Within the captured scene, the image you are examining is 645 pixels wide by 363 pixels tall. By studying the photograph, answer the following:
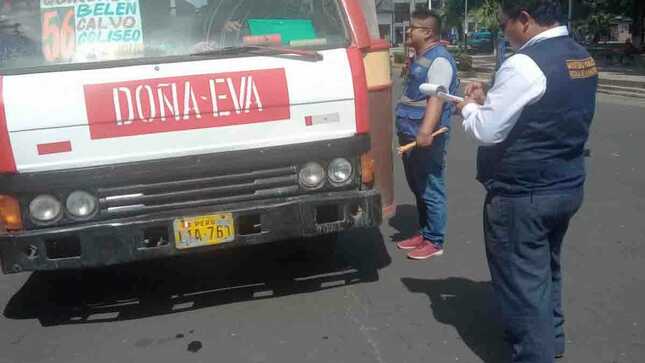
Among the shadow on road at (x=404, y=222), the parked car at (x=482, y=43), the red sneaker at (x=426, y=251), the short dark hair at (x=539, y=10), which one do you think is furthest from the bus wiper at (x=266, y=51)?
the parked car at (x=482, y=43)

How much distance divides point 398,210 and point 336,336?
9.80 feet

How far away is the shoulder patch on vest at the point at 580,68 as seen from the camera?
2958mm

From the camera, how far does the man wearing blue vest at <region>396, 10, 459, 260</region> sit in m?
4.70

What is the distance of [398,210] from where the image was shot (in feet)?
22.2

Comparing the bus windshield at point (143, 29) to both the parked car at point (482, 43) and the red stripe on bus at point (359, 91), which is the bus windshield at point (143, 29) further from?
the parked car at point (482, 43)

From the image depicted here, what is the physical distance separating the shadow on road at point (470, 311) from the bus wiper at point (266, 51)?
5.43 feet

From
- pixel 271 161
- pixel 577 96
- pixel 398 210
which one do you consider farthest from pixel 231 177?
pixel 398 210

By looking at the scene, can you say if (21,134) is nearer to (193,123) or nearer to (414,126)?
(193,123)

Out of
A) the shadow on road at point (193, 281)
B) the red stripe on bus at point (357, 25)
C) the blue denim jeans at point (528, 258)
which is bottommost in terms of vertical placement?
the shadow on road at point (193, 281)

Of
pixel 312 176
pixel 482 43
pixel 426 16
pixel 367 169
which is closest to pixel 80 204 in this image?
pixel 312 176

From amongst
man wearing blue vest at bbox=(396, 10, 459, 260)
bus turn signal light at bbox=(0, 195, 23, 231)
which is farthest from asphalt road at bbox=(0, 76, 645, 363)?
bus turn signal light at bbox=(0, 195, 23, 231)

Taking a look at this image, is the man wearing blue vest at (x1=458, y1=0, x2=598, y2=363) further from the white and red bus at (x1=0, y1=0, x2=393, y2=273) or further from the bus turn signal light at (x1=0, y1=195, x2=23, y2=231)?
the bus turn signal light at (x1=0, y1=195, x2=23, y2=231)

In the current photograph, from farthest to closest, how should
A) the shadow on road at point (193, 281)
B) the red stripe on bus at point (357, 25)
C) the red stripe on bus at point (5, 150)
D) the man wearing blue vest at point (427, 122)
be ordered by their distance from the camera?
1. the man wearing blue vest at point (427, 122)
2. the shadow on road at point (193, 281)
3. the red stripe on bus at point (357, 25)
4. the red stripe on bus at point (5, 150)

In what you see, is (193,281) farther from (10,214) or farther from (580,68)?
(580,68)
